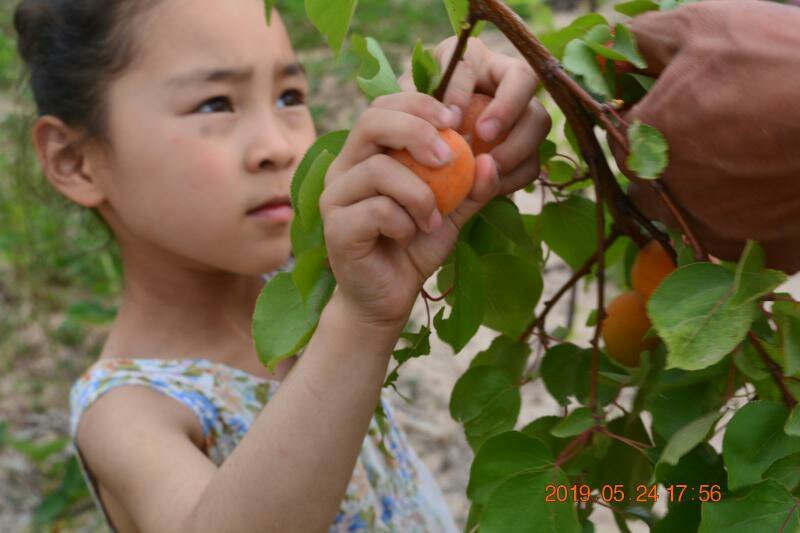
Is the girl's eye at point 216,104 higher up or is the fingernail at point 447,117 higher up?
the fingernail at point 447,117

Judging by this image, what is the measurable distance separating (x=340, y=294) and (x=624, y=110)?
29 centimetres

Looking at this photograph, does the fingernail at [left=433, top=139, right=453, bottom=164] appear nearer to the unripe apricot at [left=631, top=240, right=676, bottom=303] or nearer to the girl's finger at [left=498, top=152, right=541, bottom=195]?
the girl's finger at [left=498, top=152, right=541, bottom=195]

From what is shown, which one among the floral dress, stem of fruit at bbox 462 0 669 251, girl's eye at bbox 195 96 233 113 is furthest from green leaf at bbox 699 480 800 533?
girl's eye at bbox 195 96 233 113

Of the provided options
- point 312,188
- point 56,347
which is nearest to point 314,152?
point 312,188

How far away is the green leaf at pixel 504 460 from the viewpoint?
78 cm

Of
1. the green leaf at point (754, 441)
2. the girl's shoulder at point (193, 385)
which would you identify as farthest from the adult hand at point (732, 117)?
the girl's shoulder at point (193, 385)

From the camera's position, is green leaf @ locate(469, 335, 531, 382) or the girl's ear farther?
the girl's ear

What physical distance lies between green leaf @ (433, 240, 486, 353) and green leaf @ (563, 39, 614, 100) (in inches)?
7.2

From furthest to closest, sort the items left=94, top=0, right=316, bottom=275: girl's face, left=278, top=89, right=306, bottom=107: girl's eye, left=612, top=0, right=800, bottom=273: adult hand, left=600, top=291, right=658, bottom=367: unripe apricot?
left=278, top=89, right=306, bottom=107: girl's eye < left=94, top=0, right=316, bottom=275: girl's face < left=600, top=291, right=658, bottom=367: unripe apricot < left=612, top=0, right=800, bottom=273: adult hand

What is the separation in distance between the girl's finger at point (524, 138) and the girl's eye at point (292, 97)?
64 centimetres

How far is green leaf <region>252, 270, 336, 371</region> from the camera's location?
779 millimetres

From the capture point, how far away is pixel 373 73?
2.62ft

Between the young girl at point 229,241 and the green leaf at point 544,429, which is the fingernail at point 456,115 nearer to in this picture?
the young girl at point 229,241
